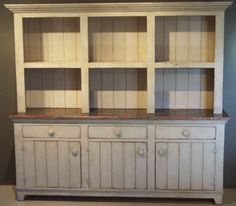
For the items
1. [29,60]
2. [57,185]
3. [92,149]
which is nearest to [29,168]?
[57,185]

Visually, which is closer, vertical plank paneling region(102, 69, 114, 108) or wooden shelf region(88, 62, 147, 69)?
wooden shelf region(88, 62, 147, 69)

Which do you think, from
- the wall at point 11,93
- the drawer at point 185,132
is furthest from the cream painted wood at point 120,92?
the wall at point 11,93

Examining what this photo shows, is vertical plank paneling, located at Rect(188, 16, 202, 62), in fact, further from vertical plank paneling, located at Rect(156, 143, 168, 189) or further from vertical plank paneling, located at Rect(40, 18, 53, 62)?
vertical plank paneling, located at Rect(40, 18, 53, 62)

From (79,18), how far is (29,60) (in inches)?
26.2

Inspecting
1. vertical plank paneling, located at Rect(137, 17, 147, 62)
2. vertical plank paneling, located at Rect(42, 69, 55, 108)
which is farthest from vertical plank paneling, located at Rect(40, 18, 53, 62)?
vertical plank paneling, located at Rect(137, 17, 147, 62)

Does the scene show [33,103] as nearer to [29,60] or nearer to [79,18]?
[29,60]

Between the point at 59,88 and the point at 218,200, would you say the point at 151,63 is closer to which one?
the point at 59,88

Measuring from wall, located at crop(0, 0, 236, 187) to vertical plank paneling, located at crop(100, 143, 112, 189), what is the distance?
3.43 ft

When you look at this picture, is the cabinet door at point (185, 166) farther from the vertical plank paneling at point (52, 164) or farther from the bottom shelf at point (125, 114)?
the vertical plank paneling at point (52, 164)

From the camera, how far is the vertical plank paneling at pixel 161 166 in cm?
410

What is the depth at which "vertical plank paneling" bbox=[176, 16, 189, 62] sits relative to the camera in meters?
4.33

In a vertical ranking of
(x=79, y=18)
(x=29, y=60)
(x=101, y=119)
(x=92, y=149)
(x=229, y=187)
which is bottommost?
(x=229, y=187)

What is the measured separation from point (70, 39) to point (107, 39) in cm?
36

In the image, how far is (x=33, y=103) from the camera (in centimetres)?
454
